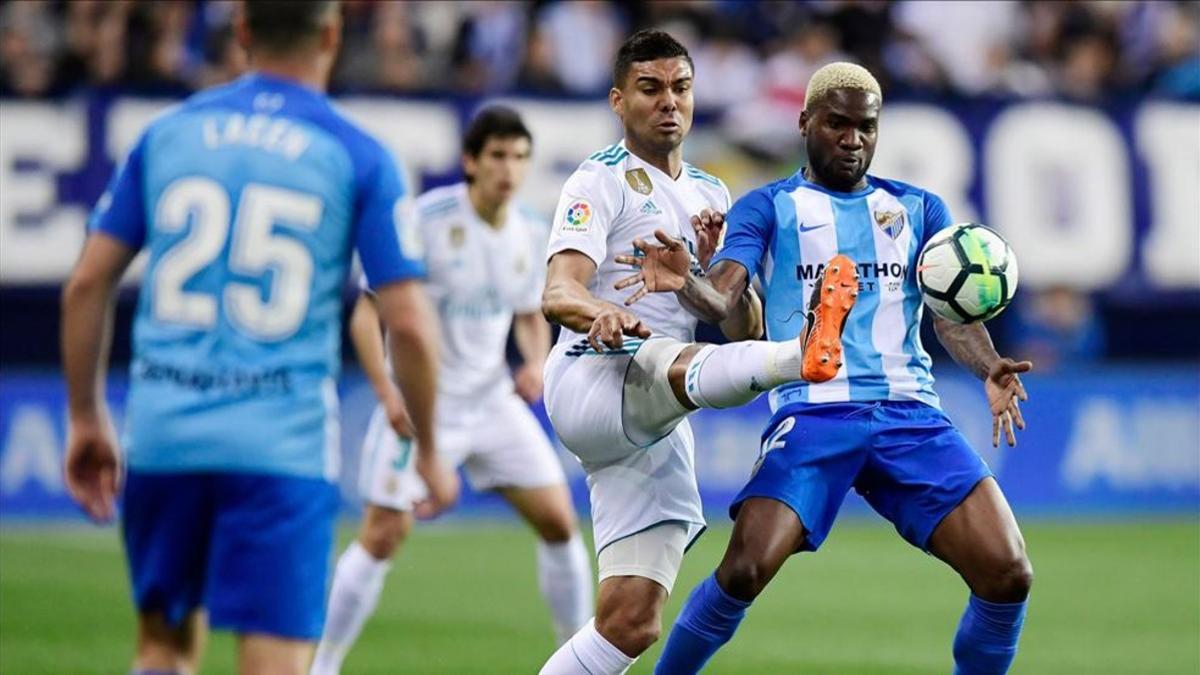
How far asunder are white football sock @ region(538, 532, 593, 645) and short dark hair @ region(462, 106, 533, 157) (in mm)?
1997

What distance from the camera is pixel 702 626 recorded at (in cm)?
629

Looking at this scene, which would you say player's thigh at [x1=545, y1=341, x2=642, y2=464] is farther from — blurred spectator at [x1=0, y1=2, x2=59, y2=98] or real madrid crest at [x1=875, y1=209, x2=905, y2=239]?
blurred spectator at [x1=0, y1=2, x2=59, y2=98]

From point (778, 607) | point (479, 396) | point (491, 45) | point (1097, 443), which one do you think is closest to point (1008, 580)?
point (479, 396)

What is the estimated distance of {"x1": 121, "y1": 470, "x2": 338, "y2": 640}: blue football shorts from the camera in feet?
14.6

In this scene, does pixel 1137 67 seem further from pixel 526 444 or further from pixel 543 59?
pixel 526 444

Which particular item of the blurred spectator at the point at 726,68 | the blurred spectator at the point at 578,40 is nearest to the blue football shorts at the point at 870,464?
the blurred spectator at the point at 726,68

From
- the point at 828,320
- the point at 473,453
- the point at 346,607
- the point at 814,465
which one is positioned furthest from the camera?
the point at 473,453

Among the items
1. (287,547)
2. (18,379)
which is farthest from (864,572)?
(287,547)

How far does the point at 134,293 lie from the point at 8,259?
3.25ft

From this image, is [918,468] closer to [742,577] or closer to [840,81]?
[742,577]

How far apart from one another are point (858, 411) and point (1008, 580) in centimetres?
74

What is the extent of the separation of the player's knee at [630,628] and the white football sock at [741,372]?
28.9 inches

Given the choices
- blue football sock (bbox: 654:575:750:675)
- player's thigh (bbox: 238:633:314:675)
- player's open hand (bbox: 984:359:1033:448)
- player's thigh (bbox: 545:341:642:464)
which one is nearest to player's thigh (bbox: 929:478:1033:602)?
player's open hand (bbox: 984:359:1033:448)

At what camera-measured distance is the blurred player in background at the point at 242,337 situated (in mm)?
4449
